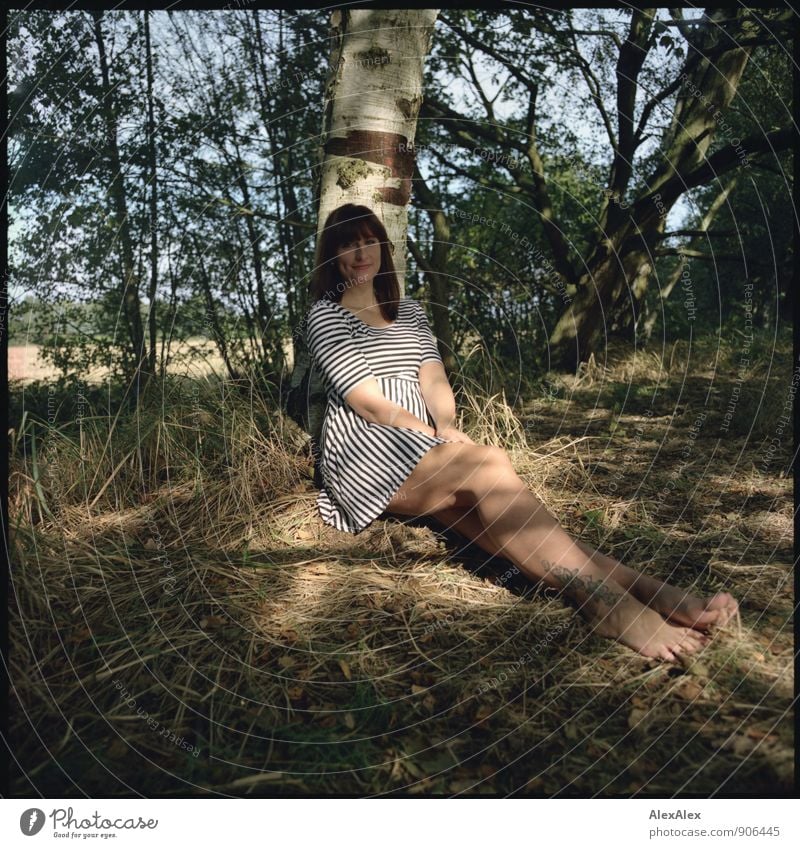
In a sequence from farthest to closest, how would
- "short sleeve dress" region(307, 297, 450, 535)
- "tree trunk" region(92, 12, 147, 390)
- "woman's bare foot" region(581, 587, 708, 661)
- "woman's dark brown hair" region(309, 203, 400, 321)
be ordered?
"tree trunk" region(92, 12, 147, 390) → "woman's dark brown hair" region(309, 203, 400, 321) → "short sleeve dress" region(307, 297, 450, 535) → "woman's bare foot" region(581, 587, 708, 661)

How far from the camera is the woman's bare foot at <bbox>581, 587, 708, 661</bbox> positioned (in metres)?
2.03

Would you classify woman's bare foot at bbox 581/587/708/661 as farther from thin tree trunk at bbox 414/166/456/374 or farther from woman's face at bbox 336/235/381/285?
thin tree trunk at bbox 414/166/456/374

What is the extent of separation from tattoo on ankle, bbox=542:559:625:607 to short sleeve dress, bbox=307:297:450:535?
642 millimetres

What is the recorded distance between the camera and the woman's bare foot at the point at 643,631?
2.03 metres

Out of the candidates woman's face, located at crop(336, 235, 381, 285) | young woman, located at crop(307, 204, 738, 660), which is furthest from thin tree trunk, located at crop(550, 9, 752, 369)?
woman's face, located at crop(336, 235, 381, 285)

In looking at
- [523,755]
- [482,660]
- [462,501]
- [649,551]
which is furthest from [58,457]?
[649,551]

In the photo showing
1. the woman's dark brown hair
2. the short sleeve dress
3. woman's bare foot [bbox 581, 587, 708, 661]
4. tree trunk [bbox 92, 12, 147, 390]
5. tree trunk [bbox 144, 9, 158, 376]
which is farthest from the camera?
tree trunk [bbox 92, 12, 147, 390]

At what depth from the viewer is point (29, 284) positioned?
4836 mm

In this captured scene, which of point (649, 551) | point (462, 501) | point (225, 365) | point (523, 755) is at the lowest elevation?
point (523, 755)

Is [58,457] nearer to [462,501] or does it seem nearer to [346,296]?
[346,296]

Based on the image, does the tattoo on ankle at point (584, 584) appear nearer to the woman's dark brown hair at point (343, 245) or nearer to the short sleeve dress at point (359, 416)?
the short sleeve dress at point (359, 416)

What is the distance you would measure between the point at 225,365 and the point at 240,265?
0.97 meters

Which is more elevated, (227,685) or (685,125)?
(685,125)
